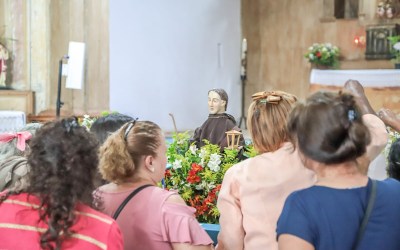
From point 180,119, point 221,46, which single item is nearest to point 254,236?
point 180,119

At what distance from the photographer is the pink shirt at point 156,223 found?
203cm

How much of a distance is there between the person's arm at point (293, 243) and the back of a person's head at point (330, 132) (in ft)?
0.72

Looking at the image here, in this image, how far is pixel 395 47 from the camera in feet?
30.8

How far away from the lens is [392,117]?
247cm

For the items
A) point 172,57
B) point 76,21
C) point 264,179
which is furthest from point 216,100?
point 172,57

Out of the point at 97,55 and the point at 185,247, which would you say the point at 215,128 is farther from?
the point at 185,247

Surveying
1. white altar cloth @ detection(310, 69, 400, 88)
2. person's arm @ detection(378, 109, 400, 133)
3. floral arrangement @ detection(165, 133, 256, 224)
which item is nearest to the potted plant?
white altar cloth @ detection(310, 69, 400, 88)

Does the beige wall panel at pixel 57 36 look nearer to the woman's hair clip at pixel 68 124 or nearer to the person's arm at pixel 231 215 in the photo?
the person's arm at pixel 231 215

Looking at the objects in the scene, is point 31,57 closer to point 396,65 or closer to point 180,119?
point 180,119

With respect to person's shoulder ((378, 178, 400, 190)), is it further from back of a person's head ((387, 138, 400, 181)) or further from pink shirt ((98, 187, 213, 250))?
pink shirt ((98, 187, 213, 250))

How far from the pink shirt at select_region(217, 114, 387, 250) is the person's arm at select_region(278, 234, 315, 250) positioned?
49 cm

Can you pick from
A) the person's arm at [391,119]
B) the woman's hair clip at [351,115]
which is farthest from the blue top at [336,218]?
the person's arm at [391,119]

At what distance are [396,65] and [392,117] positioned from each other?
7.61 m

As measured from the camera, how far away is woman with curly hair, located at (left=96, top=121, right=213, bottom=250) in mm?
2037
